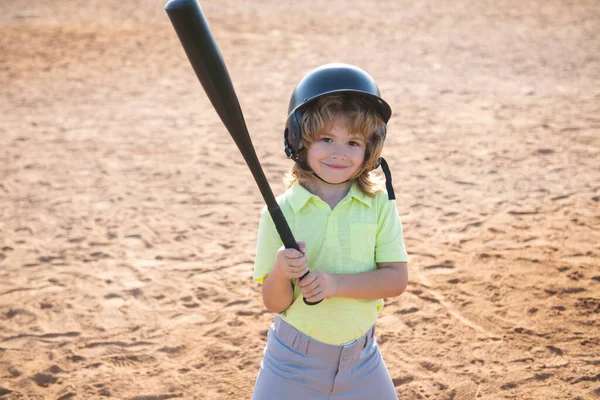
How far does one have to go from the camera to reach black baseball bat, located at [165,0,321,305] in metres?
1.76

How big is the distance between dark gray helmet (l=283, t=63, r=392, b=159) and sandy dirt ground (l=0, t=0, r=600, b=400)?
2.04 m

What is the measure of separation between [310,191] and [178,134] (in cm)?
660

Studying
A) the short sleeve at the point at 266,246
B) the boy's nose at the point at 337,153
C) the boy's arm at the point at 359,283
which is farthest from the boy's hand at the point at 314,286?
the boy's nose at the point at 337,153

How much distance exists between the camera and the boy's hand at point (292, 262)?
214 cm

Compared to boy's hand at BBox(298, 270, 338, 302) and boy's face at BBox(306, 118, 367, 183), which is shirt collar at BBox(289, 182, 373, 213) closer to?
boy's face at BBox(306, 118, 367, 183)

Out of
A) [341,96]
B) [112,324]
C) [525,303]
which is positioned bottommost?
[112,324]

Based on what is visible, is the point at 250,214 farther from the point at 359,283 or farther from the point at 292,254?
the point at 292,254

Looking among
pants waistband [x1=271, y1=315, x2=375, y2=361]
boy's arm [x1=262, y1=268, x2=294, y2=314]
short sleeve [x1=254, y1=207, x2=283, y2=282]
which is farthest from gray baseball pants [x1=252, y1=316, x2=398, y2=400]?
short sleeve [x1=254, y1=207, x2=283, y2=282]

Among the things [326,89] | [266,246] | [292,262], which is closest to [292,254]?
[292,262]

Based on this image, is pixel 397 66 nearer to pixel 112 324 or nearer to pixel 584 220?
pixel 584 220

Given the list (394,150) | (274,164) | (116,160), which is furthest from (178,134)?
(394,150)

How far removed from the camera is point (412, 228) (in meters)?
6.01

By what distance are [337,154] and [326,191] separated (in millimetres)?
190

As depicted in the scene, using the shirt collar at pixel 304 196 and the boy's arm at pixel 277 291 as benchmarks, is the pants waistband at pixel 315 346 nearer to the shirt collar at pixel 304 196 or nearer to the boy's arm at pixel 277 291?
the boy's arm at pixel 277 291
